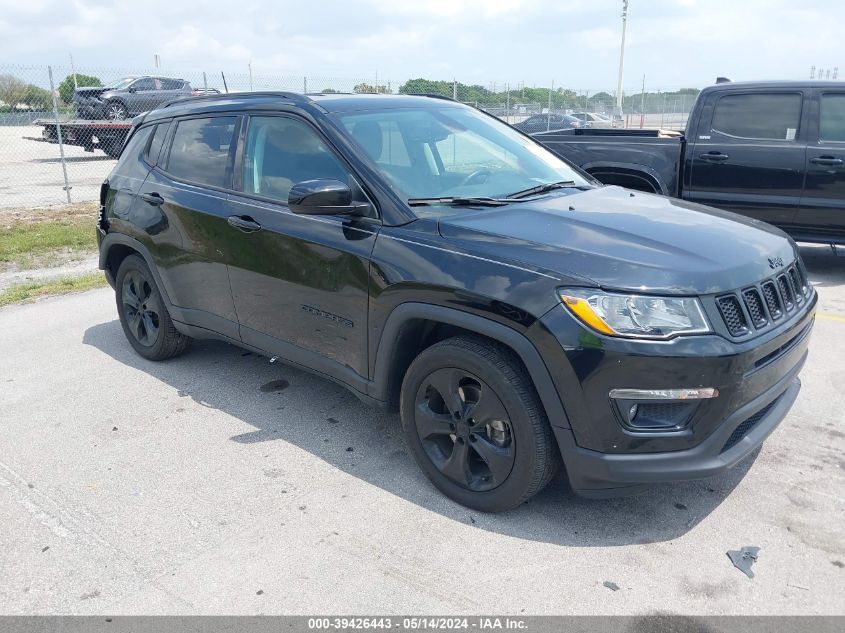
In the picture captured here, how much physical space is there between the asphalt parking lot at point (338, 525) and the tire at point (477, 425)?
161mm

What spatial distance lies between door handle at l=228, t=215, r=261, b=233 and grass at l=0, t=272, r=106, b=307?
4020 mm

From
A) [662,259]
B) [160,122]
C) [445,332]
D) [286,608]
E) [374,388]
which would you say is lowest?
[286,608]

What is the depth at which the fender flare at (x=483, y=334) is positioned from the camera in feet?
9.34

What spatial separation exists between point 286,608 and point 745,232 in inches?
103

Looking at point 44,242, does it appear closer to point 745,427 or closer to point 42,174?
point 745,427

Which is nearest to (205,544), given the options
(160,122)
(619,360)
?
(619,360)

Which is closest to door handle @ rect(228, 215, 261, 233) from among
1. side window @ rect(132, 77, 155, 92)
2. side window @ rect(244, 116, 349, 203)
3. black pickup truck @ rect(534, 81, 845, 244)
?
side window @ rect(244, 116, 349, 203)

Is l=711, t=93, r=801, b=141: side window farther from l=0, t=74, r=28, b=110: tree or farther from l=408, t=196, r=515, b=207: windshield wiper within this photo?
l=0, t=74, r=28, b=110: tree

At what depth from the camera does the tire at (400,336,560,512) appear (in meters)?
2.95

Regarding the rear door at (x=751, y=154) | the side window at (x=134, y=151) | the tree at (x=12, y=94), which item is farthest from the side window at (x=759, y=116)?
the tree at (x=12, y=94)

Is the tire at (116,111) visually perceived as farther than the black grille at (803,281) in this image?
Yes

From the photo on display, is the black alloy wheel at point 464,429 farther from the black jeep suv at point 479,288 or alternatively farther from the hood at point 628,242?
the hood at point 628,242

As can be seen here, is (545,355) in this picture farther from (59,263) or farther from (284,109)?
(59,263)

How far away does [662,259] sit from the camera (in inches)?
113
